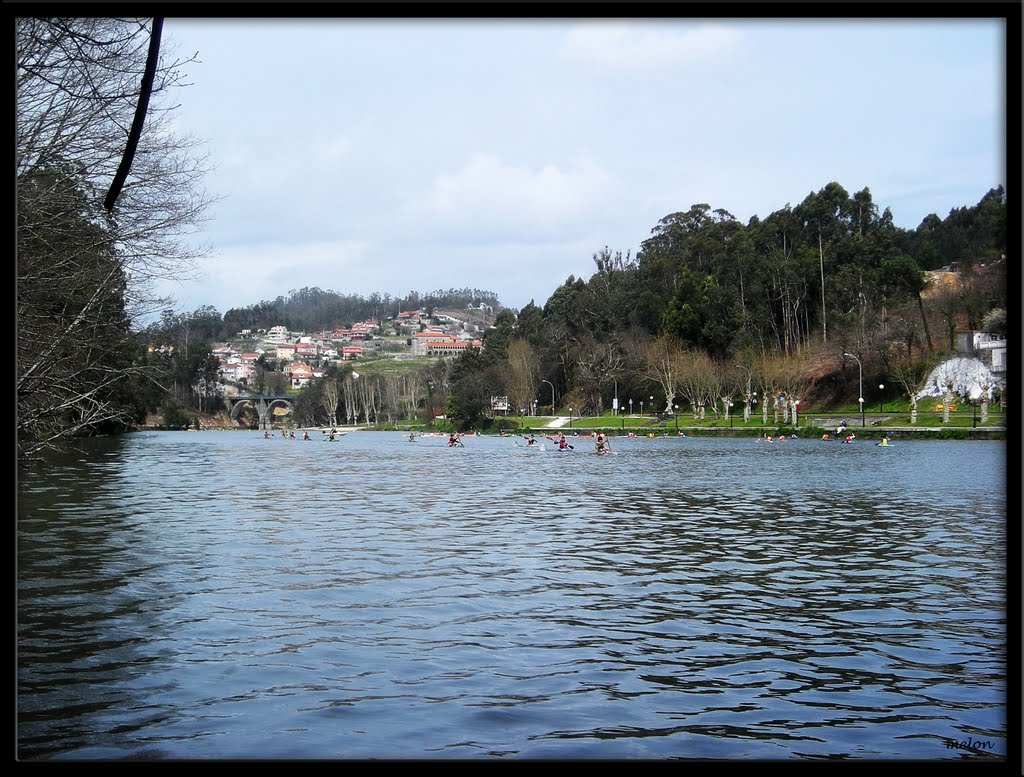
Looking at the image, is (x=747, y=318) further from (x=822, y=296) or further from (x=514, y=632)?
(x=514, y=632)

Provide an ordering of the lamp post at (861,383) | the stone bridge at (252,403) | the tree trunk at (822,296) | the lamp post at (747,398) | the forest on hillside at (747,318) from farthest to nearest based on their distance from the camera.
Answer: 1. the stone bridge at (252,403)
2. the tree trunk at (822,296)
3. the lamp post at (747,398)
4. the forest on hillside at (747,318)
5. the lamp post at (861,383)

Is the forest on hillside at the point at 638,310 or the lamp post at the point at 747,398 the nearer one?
the forest on hillside at the point at 638,310

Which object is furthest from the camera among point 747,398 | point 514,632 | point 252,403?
point 252,403

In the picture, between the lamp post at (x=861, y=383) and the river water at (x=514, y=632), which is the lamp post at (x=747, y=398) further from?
the river water at (x=514, y=632)

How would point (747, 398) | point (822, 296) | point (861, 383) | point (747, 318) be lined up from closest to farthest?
1. point (861, 383)
2. point (747, 398)
3. point (822, 296)
4. point (747, 318)

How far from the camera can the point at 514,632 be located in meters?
10.8

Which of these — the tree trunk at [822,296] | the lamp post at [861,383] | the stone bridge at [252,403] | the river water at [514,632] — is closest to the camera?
the river water at [514,632]

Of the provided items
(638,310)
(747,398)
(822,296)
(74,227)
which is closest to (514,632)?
(74,227)

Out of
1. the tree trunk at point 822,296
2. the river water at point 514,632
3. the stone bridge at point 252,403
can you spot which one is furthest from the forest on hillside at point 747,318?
the river water at point 514,632

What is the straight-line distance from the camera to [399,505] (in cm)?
2641

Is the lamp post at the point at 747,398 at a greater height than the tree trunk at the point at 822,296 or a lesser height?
lesser

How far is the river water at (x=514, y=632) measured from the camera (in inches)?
288

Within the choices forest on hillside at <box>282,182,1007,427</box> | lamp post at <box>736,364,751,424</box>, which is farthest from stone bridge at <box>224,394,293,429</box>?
lamp post at <box>736,364,751,424</box>

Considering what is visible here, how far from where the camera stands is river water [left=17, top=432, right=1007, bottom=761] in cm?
732
